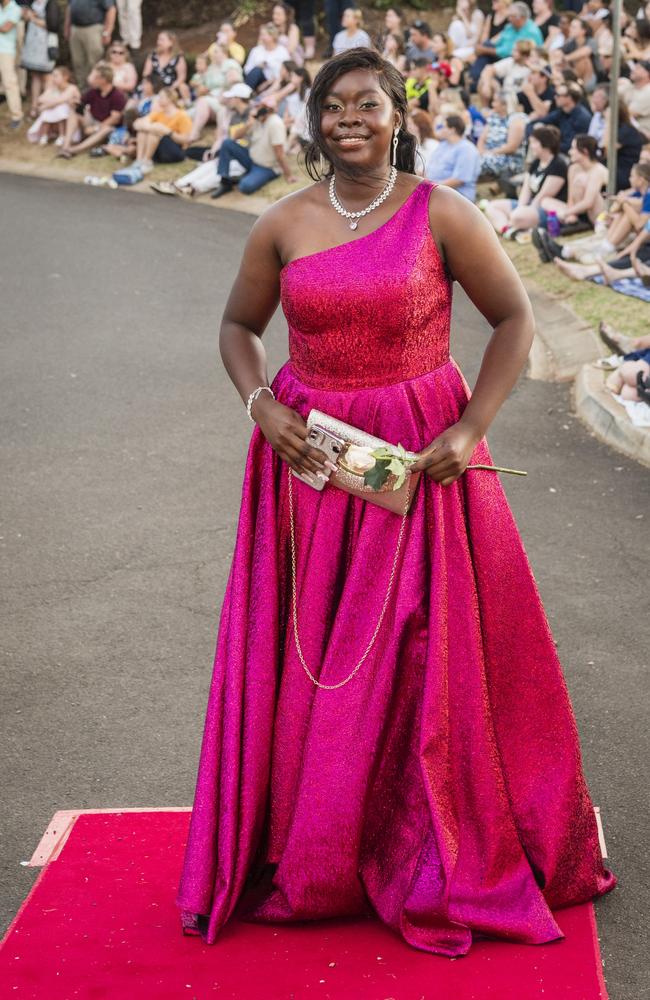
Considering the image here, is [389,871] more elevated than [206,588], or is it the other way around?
[389,871]

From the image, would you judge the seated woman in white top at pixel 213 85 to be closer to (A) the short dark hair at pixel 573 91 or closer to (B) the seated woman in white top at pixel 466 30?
(B) the seated woman in white top at pixel 466 30

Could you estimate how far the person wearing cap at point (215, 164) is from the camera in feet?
59.1

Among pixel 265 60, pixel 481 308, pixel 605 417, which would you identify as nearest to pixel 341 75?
pixel 481 308

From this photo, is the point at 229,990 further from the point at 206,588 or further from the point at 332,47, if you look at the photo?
the point at 332,47

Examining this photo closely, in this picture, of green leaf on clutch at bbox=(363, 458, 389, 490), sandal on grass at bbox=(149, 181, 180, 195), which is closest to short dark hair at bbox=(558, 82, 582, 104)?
sandal on grass at bbox=(149, 181, 180, 195)

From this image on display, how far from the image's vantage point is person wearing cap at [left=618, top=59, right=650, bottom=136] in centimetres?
1446

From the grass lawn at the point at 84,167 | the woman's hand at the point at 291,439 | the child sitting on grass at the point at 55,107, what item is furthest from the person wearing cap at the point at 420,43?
the woman's hand at the point at 291,439

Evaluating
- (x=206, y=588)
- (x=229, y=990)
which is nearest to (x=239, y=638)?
(x=229, y=990)

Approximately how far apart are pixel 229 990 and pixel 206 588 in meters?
3.26

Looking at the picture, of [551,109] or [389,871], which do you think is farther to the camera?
[551,109]

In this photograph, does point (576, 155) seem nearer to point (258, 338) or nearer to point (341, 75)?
point (258, 338)

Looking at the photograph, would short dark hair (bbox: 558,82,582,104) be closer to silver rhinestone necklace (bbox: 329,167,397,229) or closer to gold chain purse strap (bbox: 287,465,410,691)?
silver rhinestone necklace (bbox: 329,167,397,229)

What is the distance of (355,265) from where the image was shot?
3514 millimetres

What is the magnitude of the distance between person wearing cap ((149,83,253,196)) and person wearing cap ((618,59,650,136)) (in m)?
5.29
